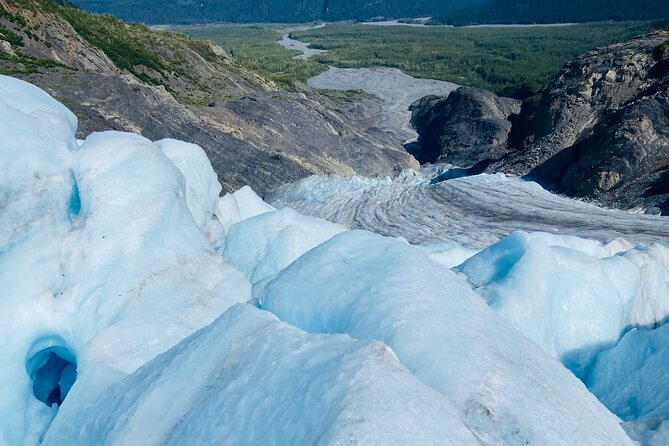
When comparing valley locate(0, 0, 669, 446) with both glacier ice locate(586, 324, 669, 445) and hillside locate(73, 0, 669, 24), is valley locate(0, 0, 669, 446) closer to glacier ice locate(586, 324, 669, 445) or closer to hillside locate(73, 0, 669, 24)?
glacier ice locate(586, 324, 669, 445)

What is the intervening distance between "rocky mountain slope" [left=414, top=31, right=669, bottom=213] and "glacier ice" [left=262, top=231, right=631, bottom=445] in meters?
11.7

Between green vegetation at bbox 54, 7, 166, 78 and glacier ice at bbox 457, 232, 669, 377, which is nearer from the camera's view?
glacier ice at bbox 457, 232, 669, 377

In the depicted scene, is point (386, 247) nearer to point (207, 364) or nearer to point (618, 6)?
point (207, 364)

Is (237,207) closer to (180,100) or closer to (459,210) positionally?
(459,210)

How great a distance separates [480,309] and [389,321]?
0.93 metres

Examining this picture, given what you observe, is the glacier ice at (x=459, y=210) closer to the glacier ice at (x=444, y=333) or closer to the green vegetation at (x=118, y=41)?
the glacier ice at (x=444, y=333)

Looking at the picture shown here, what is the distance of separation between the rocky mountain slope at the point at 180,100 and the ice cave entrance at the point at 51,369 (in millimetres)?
9879

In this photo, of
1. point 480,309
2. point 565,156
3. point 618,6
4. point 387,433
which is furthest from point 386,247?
point 618,6

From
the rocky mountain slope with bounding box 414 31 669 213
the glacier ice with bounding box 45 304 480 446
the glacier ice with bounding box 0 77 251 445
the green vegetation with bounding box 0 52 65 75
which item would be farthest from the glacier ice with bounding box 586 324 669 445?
the green vegetation with bounding box 0 52 65 75

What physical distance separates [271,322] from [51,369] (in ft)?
10.4

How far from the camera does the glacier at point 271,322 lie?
3.32 metres

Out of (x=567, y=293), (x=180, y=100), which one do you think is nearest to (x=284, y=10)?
(x=180, y=100)

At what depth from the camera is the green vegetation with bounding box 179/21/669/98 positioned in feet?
203

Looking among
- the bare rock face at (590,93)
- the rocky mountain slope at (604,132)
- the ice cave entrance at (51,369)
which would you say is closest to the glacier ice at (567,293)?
the ice cave entrance at (51,369)
